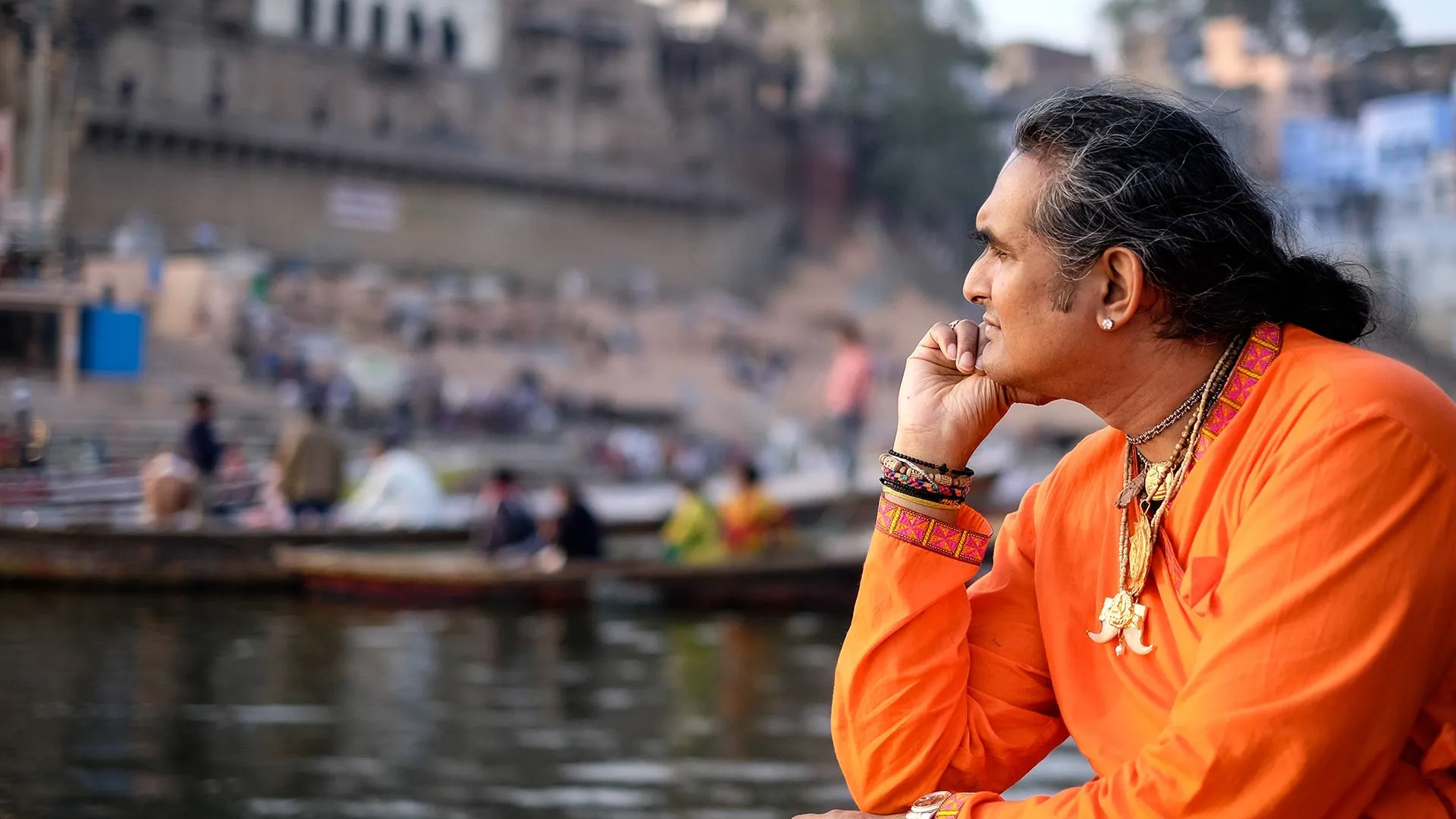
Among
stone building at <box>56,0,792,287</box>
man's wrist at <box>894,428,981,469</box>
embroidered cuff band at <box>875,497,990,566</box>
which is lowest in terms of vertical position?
embroidered cuff band at <box>875,497,990,566</box>

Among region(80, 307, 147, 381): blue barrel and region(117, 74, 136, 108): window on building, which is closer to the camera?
region(80, 307, 147, 381): blue barrel

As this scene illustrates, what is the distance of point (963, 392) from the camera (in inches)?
61.5

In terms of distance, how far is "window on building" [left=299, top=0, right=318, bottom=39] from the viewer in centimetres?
3014

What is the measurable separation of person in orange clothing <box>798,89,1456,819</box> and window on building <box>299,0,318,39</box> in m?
30.7

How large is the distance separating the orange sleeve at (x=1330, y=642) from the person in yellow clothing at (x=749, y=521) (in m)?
7.97

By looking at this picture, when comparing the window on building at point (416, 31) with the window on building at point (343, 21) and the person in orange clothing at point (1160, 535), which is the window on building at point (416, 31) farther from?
the person in orange clothing at point (1160, 535)

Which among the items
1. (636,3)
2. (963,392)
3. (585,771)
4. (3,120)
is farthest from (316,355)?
(963,392)

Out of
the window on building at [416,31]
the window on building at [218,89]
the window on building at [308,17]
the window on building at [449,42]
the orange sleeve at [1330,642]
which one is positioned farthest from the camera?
the window on building at [449,42]

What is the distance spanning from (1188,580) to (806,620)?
7232 millimetres

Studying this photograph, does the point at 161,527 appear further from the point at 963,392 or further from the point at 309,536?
the point at 963,392

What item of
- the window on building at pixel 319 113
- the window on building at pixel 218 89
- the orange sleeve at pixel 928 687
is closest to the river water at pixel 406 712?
the orange sleeve at pixel 928 687

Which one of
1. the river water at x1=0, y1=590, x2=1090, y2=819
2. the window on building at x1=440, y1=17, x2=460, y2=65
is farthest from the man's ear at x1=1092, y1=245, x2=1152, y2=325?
the window on building at x1=440, y1=17, x2=460, y2=65

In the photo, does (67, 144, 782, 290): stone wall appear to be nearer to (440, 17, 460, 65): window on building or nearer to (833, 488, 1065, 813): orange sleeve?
(440, 17, 460, 65): window on building

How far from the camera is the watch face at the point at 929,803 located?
1438mm
